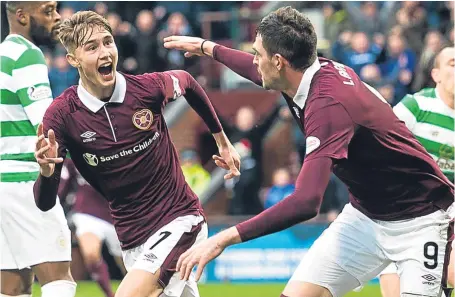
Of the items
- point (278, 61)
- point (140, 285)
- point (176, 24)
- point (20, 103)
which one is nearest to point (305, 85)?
point (278, 61)

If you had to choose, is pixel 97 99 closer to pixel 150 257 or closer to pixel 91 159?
pixel 91 159

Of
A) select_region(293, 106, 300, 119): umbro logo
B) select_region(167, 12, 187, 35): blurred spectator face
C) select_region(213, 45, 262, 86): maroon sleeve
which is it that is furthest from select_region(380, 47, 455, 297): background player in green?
select_region(167, 12, 187, 35): blurred spectator face

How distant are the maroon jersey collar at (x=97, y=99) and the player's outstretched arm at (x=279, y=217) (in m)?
1.63

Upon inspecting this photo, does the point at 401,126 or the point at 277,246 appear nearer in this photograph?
the point at 401,126

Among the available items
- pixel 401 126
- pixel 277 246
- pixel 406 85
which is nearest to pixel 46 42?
pixel 401 126

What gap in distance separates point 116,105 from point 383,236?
184cm

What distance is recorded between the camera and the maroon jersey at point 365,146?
519cm

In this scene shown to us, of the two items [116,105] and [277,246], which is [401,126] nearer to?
[116,105]

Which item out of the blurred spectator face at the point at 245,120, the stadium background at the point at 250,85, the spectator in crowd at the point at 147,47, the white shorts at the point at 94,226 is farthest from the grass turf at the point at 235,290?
the spectator in crowd at the point at 147,47

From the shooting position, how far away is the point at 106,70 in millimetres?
6242

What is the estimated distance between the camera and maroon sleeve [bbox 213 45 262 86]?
6.52 metres

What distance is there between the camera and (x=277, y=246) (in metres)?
13.1

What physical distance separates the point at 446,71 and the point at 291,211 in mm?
2953

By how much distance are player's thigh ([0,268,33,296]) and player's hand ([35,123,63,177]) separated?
123 centimetres
